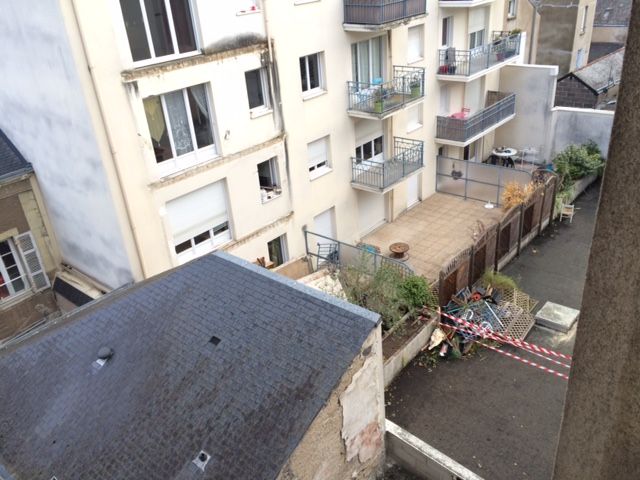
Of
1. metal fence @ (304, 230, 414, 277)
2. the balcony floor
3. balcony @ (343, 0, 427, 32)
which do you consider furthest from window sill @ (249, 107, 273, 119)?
the balcony floor

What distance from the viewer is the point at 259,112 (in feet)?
50.8

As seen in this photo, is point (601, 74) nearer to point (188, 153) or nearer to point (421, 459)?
point (188, 153)

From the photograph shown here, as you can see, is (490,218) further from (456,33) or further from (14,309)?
(14,309)

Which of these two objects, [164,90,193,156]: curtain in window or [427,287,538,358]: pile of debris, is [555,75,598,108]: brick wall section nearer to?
[427,287,538,358]: pile of debris

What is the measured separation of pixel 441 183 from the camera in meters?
24.8

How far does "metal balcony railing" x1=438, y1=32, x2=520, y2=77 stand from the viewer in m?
21.8

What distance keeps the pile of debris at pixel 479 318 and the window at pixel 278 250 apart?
5.68 m

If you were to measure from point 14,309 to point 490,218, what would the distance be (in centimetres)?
1766

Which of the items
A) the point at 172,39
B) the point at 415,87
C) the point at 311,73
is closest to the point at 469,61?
the point at 415,87

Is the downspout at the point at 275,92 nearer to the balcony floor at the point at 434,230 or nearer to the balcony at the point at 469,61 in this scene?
the balcony floor at the point at 434,230

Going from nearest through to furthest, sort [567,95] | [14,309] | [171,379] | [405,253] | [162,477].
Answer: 1. [162,477]
2. [171,379]
3. [14,309]
4. [405,253]
5. [567,95]

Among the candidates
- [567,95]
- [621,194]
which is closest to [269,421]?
[621,194]

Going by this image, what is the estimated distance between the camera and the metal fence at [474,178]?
901 inches

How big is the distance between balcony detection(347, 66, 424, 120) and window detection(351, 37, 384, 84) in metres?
0.47
